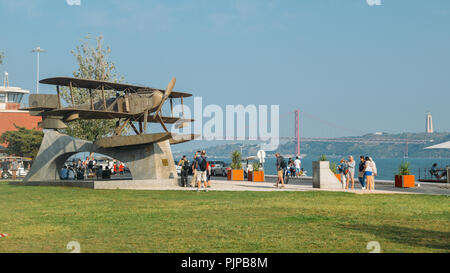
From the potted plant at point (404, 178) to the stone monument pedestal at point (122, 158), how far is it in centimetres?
1125

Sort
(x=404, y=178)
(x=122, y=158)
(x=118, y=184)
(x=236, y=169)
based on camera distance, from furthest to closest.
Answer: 1. (x=236, y=169)
2. (x=122, y=158)
3. (x=404, y=178)
4. (x=118, y=184)

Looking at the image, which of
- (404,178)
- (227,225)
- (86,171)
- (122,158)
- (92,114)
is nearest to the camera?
(227,225)

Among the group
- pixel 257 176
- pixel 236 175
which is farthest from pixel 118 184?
pixel 236 175

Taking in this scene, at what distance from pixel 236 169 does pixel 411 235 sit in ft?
93.7

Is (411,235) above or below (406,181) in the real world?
below

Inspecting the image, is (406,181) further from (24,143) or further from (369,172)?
(24,143)

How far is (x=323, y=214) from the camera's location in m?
13.2

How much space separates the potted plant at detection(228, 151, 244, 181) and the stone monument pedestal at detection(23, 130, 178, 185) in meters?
8.99

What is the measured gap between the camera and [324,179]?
80.5 feet

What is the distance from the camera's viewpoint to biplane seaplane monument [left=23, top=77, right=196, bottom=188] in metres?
27.4

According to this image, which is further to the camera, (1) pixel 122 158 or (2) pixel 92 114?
(2) pixel 92 114

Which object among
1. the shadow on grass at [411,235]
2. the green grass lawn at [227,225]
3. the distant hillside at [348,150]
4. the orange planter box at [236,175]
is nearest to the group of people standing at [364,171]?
the green grass lawn at [227,225]

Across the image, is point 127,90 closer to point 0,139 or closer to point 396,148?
point 0,139
